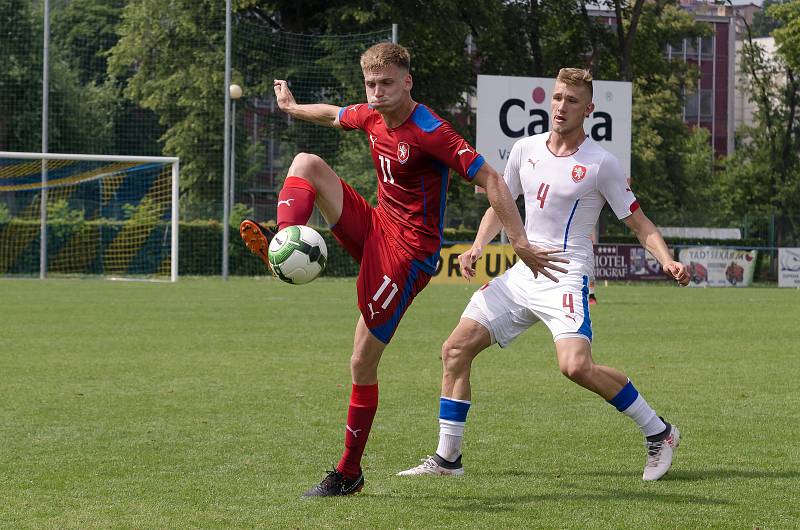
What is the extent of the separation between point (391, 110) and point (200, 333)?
10.1m

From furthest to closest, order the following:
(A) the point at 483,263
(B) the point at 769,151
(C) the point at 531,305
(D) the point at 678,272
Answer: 1. (B) the point at 769,151
2. (A) the point at 483,263
3. (C) the point at 531,305
4. (D) the point at 678,272

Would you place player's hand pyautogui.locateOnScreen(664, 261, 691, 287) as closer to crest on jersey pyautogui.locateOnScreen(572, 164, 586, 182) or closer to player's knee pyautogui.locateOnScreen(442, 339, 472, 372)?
crest on jersey pyautogui.locateOnScreen(572, 164, 586, 182)

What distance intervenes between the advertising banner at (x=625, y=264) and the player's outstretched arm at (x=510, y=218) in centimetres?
2895

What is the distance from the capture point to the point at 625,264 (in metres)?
34.6

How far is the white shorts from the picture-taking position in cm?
666

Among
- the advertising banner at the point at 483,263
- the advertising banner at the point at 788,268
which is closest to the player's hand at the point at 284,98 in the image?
the advertising banner at the point at 483,263

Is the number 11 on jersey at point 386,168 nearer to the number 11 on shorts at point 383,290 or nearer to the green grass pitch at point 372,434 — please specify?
the number 11 on shorts at point 383,290

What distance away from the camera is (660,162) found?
178 ft

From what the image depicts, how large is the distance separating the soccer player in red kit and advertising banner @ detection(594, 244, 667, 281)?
93.7 ft

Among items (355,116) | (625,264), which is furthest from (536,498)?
(625,264)

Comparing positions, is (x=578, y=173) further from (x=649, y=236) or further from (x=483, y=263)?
(x=483, y=263)

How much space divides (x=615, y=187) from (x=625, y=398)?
1147 millimetres

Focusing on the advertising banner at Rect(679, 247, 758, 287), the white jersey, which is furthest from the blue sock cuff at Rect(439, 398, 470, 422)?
the advertising banner at Rect(679, 247, 758, 287)

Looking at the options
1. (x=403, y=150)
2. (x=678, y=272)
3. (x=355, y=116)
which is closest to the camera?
(x=403, y=150)
